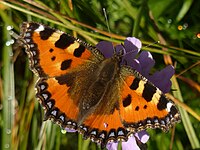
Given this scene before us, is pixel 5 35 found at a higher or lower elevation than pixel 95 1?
lower

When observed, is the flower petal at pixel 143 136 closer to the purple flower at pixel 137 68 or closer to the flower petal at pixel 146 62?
the purple flower at pixel 137 68

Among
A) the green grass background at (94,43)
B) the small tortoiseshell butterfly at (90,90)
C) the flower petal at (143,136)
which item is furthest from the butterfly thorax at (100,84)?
the green grass background at (94,43)

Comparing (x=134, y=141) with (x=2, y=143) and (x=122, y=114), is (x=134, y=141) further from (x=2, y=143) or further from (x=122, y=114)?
(x=2, y=143)

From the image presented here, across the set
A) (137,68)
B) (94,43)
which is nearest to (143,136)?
(137,68)

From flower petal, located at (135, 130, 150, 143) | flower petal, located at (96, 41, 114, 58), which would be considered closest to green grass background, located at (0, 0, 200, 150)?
flower petal, located at (96, 41, 114, 58)

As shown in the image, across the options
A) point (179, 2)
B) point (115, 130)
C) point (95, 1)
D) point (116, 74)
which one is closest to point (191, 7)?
point (179, 2)

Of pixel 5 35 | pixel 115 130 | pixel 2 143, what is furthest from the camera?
pixel 5 35

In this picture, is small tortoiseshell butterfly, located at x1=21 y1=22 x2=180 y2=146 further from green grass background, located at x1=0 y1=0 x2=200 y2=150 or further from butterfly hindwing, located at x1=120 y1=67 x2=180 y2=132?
green grass background, located at x1=0 y1=0 x2=200 y2=150
